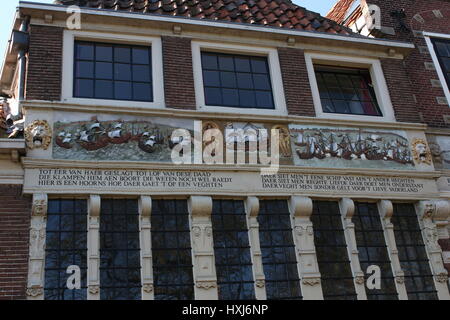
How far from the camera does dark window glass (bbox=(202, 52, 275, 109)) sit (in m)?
13.8

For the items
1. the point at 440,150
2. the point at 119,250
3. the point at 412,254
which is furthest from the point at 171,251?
the point at 440,150

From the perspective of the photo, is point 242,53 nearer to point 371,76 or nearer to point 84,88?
point 371,76

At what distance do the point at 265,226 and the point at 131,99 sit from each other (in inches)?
164

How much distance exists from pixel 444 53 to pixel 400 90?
2778mm

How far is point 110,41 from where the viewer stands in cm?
1361

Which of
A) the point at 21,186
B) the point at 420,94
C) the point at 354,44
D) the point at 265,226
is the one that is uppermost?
the point at 354,44

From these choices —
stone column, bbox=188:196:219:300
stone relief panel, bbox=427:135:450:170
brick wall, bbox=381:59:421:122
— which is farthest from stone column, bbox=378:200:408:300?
stone column, bbox=188:196:219:300

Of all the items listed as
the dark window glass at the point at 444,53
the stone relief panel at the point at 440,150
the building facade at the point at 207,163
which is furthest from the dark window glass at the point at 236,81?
the dark window glass at the point at 444,53

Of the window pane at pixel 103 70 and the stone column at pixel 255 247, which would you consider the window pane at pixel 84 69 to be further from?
the stone column at pixel 255 247

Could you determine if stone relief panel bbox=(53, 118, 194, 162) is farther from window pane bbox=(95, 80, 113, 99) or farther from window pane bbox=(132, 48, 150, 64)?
window pane bbox=(132, 48, 150, 64)

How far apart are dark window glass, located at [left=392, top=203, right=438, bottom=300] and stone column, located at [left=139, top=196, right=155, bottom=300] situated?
5728mm
